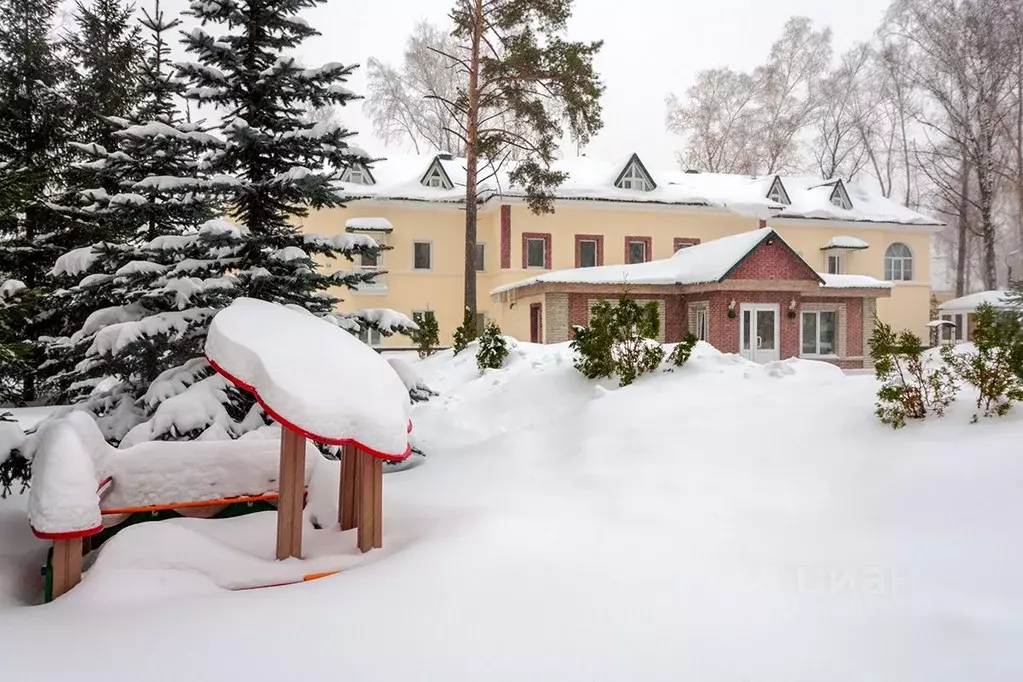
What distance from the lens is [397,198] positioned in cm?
2242

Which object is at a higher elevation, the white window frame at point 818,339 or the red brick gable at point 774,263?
the red brick gable at point 774,263

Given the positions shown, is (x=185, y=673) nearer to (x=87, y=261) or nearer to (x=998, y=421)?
(x=87, y=261)

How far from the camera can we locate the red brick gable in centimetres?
1703

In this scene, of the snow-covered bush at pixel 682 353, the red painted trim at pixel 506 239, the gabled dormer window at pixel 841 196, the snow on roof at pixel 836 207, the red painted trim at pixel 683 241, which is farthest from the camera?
the gabled dormer window at pixel 841 196

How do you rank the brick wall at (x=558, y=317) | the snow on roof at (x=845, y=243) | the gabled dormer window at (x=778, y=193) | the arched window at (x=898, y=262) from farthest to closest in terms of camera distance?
1. the arched window at (x=898, y=262)
2. the gabled dormer window at (x=778, y=193)
3. the snow on roof at (x=845, y=243)
4. the brick wall at (x=558, y=317)

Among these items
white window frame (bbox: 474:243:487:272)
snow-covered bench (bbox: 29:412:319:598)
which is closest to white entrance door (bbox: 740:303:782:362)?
white window frame (bbox: 474:243:487:272)

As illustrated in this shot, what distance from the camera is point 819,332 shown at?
19.1 m

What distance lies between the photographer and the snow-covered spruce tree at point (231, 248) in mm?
6039

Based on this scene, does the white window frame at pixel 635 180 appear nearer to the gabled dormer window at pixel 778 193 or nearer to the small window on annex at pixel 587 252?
the small window on annex at pixel 587 252

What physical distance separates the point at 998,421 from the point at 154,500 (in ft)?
22.0

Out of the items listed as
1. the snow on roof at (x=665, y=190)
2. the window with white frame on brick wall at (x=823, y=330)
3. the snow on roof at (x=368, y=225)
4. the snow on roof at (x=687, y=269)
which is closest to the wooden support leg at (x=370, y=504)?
the snow on roof at (x=687, y=269)

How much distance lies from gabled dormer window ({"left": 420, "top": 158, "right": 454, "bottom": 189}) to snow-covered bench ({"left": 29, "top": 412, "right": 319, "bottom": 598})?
1925cm

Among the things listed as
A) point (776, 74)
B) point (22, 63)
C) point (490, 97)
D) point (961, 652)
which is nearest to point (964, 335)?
point (776, 74)

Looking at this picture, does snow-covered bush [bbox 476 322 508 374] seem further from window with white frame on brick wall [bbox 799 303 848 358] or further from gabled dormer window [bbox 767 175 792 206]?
gabled dormer window [bbox 767 175 792 206]
